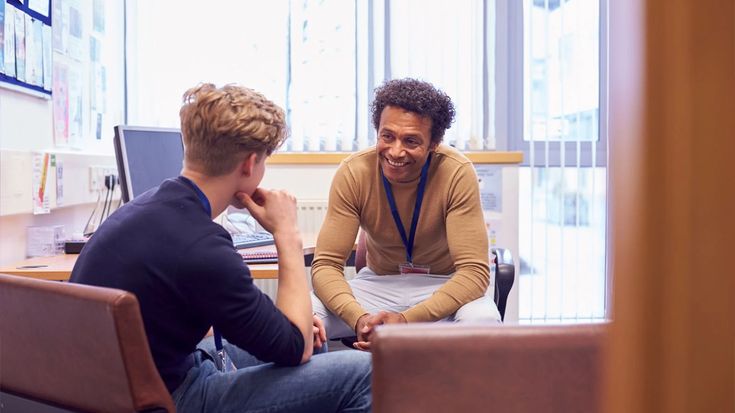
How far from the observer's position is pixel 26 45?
236 cm

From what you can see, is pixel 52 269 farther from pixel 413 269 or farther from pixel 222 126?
pixel 413 269

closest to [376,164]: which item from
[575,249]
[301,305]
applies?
[301,305]

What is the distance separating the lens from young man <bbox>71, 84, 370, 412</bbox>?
4.13 ft

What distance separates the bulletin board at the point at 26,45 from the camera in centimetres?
221

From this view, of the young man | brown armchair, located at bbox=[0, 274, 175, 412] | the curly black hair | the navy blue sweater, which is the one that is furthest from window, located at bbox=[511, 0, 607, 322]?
brown armchair, located at bbox=[0, 274, 175, 412]

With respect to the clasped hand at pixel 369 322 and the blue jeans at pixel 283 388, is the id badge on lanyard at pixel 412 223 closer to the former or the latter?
the clasped hand at pixel 369 322

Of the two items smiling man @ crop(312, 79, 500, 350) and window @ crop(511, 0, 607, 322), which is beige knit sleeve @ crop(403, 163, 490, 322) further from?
window @ crop(511, 0, 607, 322)

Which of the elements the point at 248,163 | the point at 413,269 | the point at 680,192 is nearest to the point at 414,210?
the point at 413,269

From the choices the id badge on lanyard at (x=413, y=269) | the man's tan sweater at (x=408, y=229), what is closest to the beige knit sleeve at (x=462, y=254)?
the man's tan sweater at (x=408, y=229)

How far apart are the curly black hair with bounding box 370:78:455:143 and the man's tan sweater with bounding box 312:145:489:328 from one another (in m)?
0.09

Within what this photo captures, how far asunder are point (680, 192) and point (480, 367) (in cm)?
69

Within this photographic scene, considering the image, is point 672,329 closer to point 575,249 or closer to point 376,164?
point 376,164

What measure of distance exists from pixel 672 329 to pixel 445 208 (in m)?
2.00

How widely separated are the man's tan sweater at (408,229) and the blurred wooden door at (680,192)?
6.12 feet
